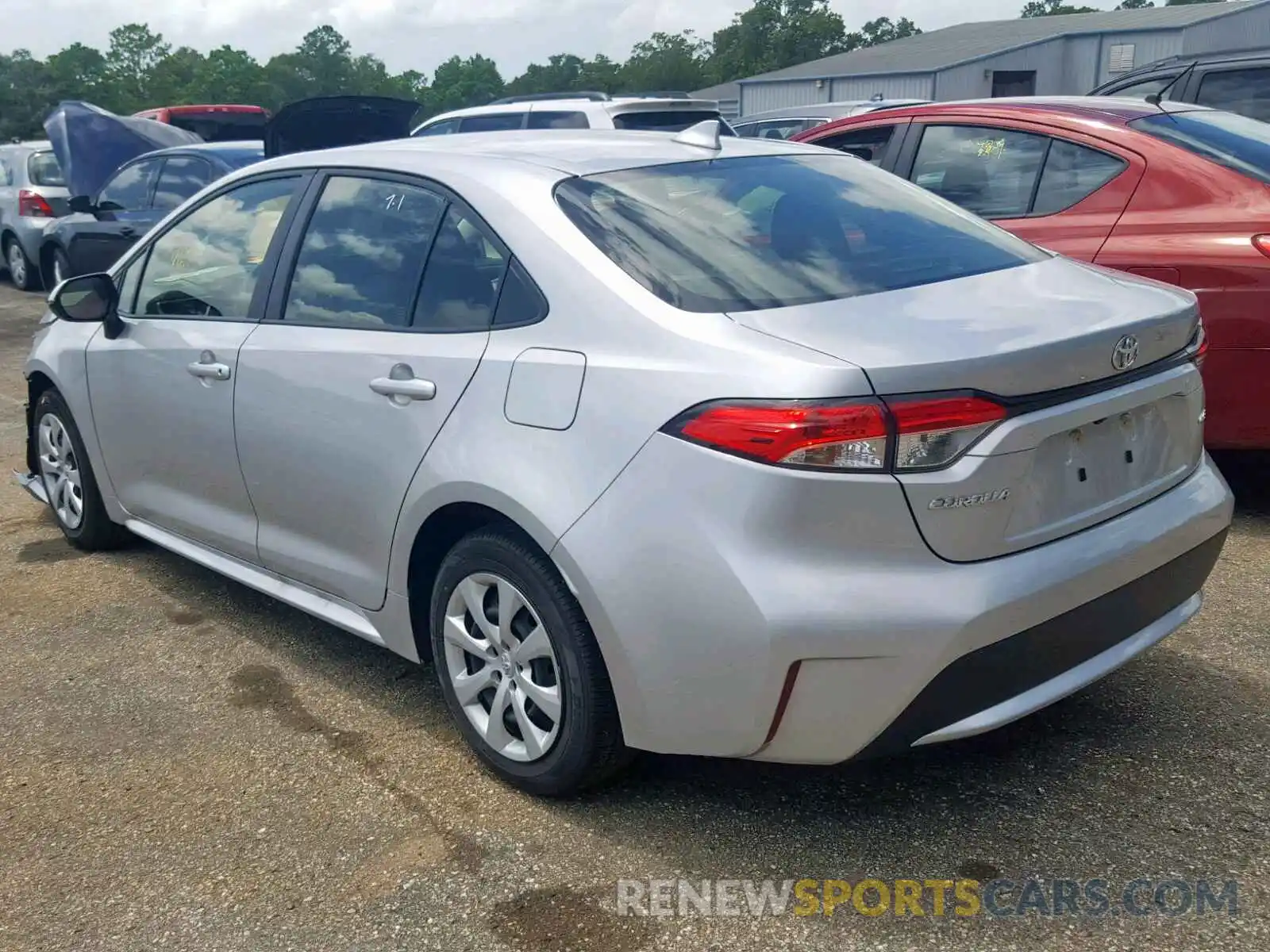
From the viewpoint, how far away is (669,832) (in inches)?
114

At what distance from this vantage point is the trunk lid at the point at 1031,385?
2459 mm

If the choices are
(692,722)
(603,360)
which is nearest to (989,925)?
(692,722)

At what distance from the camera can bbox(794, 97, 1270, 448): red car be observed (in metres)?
4.50

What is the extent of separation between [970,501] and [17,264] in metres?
13.6

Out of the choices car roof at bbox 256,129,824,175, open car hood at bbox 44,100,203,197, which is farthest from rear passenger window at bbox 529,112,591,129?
car roof at bbox 256,129,824,175

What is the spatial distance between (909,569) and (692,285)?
80 cm

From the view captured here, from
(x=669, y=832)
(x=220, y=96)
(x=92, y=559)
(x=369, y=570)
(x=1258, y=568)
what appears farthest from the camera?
(x=220, y=96)

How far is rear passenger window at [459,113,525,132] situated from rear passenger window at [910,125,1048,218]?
6.24 meters

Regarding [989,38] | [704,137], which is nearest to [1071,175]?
[704,137]

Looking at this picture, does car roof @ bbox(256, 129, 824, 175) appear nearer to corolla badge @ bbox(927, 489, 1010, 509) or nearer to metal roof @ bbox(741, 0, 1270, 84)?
corolla badge @ bbox(927, 489, 1010, 509)

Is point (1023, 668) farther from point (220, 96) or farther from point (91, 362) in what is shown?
Answer: point (220, 96)

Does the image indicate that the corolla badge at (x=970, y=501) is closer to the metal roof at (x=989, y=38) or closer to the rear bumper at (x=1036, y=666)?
the rear bumper at (x=1036, y=666)

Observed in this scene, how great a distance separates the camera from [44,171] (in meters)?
13.3

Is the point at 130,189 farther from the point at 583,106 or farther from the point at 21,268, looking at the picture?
the point at 583,106
